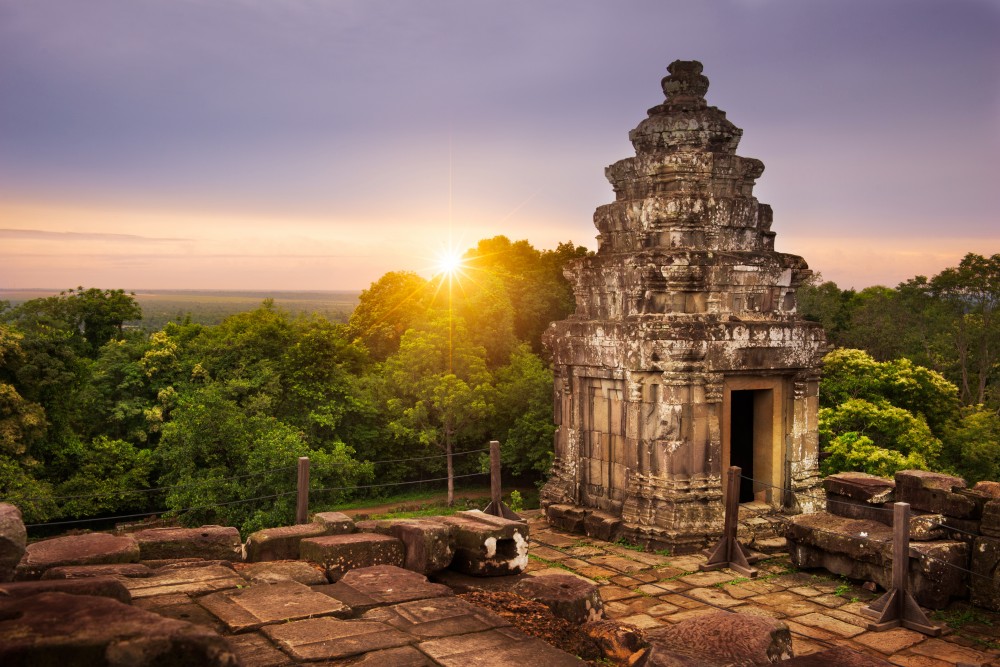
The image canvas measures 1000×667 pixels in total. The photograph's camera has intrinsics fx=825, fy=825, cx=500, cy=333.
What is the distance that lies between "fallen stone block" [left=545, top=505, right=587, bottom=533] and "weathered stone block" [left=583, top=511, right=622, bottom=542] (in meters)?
0.08

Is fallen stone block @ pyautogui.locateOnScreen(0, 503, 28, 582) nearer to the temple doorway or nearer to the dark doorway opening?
the temple doorway

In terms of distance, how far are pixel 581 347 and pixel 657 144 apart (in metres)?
2.91

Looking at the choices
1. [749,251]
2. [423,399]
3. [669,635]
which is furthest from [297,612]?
[423,399]

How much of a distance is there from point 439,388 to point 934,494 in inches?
608

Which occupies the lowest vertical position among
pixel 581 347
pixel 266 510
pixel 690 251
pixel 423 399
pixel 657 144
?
pixel 266 510

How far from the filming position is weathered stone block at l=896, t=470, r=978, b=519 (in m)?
8.12

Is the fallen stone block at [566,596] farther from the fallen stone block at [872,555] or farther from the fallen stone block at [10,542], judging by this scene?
the fallen stone block at [872,555]

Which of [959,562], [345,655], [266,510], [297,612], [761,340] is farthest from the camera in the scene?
[266,510]

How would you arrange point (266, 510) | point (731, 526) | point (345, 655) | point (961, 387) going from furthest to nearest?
point (961, 387), point (266, 510), point (731, 526), point (345, 655)

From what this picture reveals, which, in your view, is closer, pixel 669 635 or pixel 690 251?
pixel 669 635

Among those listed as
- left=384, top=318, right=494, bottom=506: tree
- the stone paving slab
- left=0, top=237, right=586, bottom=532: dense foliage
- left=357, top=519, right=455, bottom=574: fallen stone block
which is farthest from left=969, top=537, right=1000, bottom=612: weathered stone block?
left=384, top=318, right=494, bottom=506: tree

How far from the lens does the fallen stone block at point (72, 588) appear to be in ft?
11.8

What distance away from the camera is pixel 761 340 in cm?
1045

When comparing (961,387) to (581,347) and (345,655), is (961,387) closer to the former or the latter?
(581,347)
